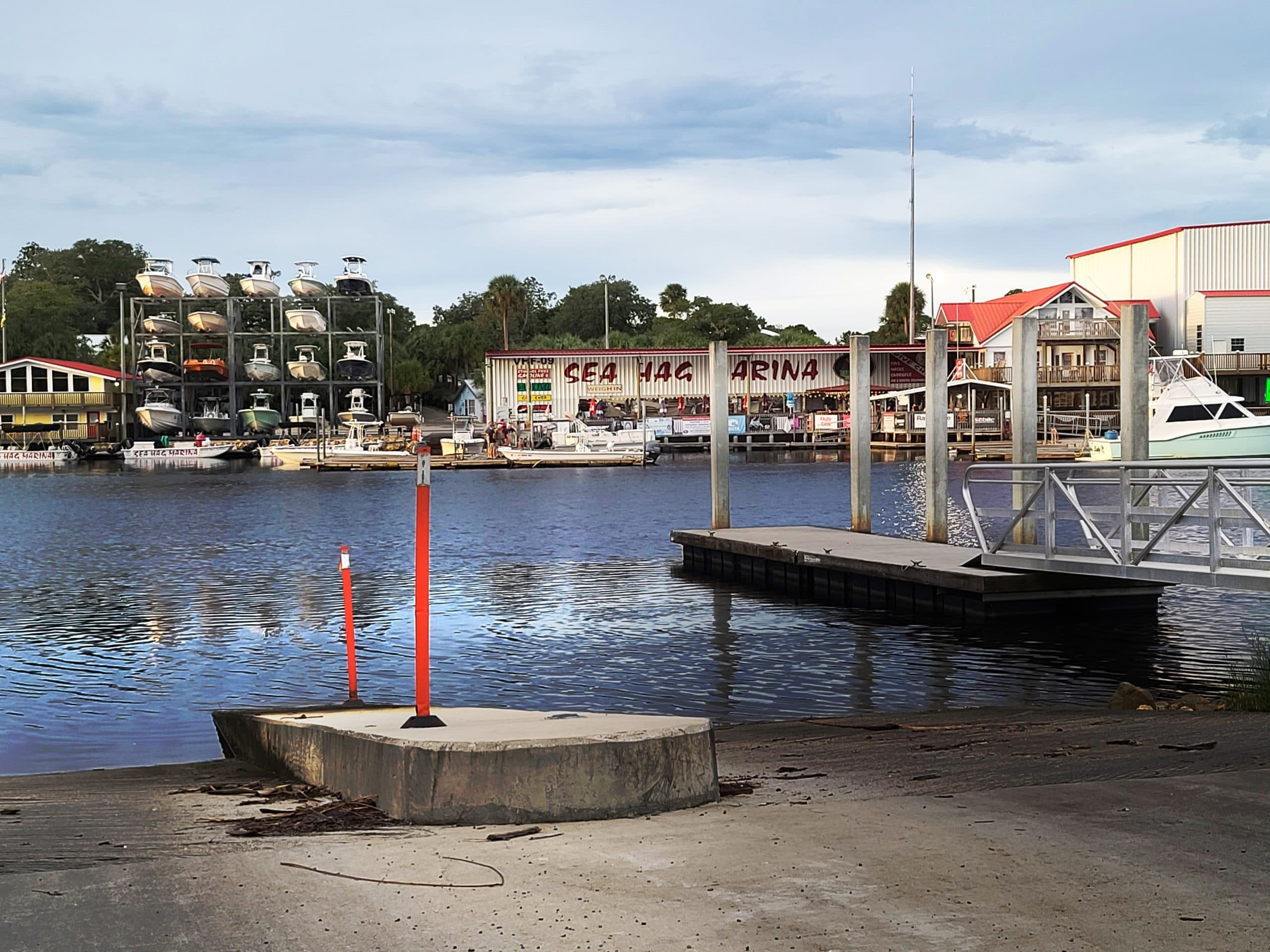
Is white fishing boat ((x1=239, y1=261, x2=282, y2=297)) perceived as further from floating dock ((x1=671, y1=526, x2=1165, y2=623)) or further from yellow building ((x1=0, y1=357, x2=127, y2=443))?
floating dock ((x1=671, y1=526, x2=1165, y2=623))

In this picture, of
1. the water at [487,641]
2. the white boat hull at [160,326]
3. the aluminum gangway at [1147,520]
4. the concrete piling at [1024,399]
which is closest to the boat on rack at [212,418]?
the white boat hull at [160,326]

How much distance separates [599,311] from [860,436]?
124 meters

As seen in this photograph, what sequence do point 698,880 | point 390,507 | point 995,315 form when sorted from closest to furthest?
point 698,880
point 390,507
point 995,315

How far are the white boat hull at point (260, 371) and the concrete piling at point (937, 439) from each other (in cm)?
8759

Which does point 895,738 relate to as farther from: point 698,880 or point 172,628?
point 172,628

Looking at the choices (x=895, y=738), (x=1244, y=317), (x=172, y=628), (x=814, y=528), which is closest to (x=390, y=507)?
(x=814, y=528)

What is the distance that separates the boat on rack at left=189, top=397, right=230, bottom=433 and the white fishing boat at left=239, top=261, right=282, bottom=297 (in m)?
8.81

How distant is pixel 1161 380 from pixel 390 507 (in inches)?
1441

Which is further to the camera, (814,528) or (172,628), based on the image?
(814,528)

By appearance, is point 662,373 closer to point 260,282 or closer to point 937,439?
point 260,282

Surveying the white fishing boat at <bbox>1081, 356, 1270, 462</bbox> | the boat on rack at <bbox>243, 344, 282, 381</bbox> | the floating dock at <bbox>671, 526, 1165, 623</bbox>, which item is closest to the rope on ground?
the floating dock at <bbox>671, 526, 1165, 623</bbox>

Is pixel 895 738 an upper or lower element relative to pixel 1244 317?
lower

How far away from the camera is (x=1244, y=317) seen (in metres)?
84.2

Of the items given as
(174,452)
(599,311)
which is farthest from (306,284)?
(599,311)
